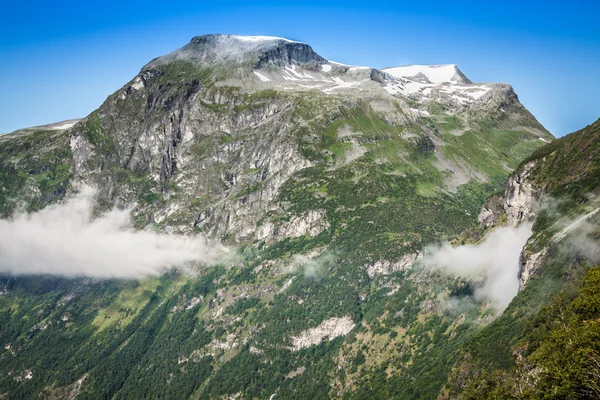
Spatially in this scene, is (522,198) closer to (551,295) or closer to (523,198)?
(523,198)

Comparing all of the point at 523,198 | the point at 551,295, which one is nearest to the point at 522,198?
the point at 523,198

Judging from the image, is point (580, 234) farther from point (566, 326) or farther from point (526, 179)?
point (526, 179)

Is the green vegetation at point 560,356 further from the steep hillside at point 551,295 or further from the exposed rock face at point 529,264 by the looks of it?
the exposed rock face at point 529,264

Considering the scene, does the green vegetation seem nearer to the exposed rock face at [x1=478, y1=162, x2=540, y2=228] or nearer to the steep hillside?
the steep hillside

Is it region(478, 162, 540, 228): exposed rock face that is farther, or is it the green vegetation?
region(478, 162, 540, 228): exposed rock face

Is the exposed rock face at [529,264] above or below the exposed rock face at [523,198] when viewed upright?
below

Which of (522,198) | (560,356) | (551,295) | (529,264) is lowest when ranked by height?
(551,295)

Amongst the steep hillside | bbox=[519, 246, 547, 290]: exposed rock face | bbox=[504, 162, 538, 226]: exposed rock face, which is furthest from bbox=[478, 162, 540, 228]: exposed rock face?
bbox=[519, 246, 547, 290]: exposed rock face

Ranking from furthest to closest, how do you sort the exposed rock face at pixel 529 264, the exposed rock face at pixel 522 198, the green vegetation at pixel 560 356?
the exposed rock face at pixel 522 198
the exposed rock face at pixel 529 264
the green vegetation at pixel 560 356

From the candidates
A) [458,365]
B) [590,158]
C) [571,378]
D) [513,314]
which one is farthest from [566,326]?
[590,158]

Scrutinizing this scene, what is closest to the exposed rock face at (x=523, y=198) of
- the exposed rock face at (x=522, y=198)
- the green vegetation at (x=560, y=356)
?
the exposed rock face at (x=522, y=198)

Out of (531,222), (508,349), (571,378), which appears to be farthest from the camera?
(531,222)
